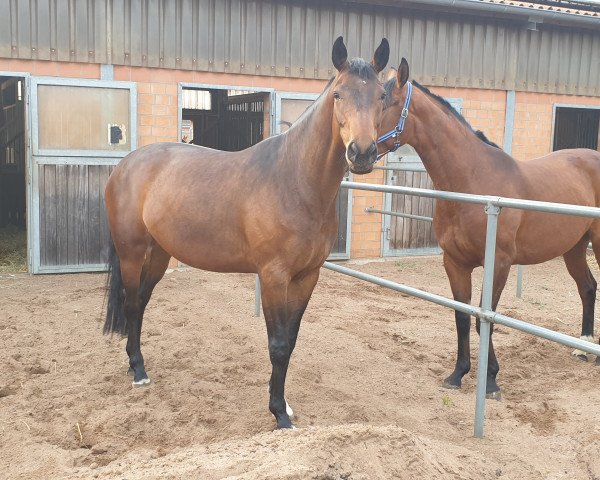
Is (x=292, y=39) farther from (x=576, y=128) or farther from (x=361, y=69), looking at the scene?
(x=576, y=128)

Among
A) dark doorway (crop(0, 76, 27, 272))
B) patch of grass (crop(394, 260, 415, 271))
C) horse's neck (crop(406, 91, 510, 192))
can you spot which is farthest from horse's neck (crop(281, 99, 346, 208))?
dark doorway (crop(0, 76, 27, 272))

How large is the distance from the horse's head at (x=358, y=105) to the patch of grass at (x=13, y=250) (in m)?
5.51

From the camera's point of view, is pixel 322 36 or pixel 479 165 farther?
pixel 322 36

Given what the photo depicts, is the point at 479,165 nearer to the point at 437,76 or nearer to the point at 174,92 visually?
the point at 174,92

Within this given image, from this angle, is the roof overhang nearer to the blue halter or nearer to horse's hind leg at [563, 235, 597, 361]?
horse's hind leg at [563, 235, 597, 361]

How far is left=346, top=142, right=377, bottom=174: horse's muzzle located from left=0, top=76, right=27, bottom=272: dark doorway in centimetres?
607

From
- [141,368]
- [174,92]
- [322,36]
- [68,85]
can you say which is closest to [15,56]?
[68,85]

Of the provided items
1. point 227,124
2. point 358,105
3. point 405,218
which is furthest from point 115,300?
point 227,124

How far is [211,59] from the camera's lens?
7.29 meters

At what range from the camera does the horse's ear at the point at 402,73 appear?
11.6 ft

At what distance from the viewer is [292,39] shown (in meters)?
7.64

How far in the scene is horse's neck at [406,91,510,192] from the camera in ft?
12.6

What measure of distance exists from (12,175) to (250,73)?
199 inches

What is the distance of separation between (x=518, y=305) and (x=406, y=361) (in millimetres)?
2247
